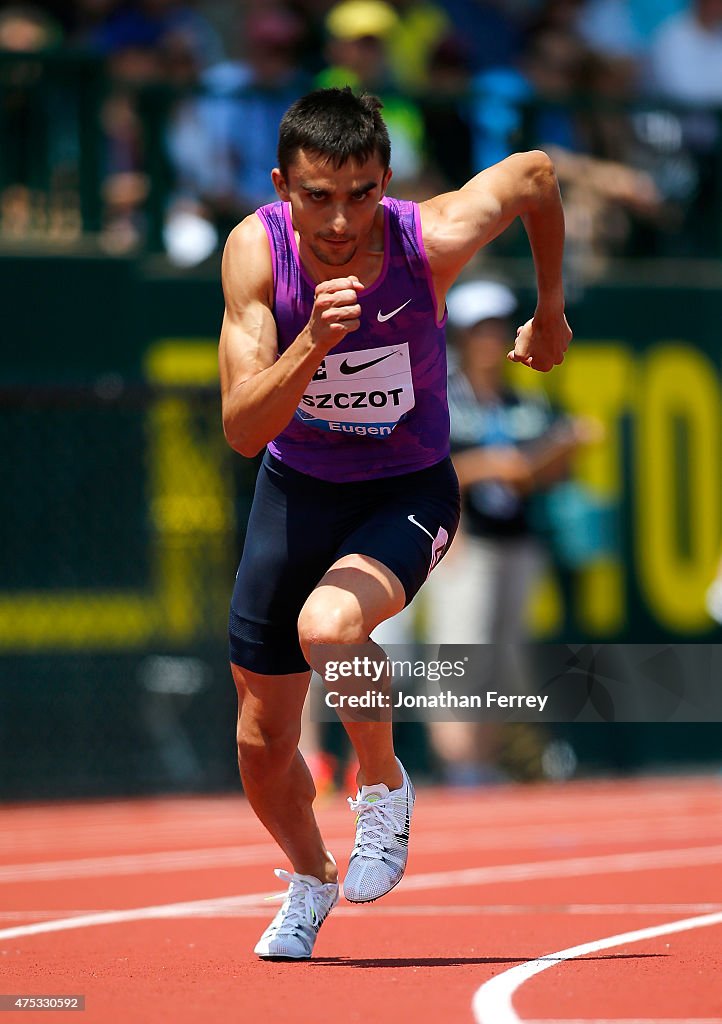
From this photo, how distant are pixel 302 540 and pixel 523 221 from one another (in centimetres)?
121

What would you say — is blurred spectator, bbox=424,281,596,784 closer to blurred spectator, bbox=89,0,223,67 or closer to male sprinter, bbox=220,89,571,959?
blurred spectator, bbox=89,0,223,67

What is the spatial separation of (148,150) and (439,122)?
200cm

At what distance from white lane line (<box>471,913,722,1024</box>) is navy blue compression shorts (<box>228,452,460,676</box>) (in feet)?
3.71

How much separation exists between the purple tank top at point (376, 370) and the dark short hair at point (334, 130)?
273 millimetres

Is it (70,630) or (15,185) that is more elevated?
(15,185)

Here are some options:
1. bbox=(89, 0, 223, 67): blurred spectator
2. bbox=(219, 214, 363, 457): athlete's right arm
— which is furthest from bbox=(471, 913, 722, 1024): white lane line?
bbox=(89, 0, 223, 67): blurred spectator

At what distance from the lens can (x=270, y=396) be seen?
4.95 metres

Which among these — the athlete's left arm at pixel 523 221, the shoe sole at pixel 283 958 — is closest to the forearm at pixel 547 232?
the athlete's left arm at pixel 523 221

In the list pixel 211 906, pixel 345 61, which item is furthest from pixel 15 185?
pixel 211 906

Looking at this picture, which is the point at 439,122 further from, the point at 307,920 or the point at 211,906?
the point at 307,920

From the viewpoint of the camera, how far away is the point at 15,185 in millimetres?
11617

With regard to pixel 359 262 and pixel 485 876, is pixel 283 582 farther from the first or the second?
pixel 485 876

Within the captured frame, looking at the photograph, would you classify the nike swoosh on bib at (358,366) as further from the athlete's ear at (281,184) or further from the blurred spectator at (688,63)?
the blurred spectator at (688,63)

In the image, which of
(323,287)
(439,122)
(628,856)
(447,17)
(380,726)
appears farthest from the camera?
(447,17)
